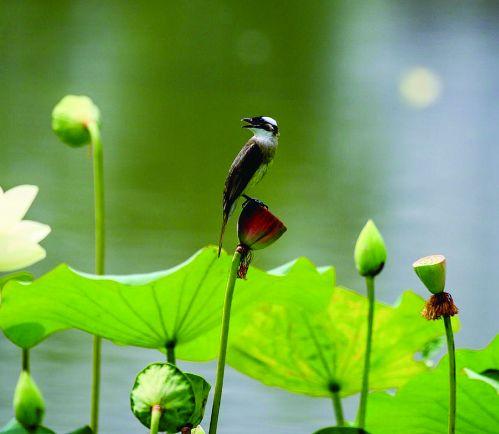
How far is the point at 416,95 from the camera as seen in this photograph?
4504 millimetres

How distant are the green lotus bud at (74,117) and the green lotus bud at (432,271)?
0.34m

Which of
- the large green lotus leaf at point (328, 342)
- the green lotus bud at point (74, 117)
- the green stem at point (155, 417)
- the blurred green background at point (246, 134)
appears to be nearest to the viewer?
the green stem at point (155, 417)

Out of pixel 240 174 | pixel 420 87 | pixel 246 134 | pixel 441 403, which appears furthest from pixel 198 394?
pixel 420 87

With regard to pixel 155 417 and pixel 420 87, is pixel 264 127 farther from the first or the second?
pixel 420 87

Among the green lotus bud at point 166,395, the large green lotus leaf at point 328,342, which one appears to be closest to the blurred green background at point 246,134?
the large green lotus leaf at point 328,342

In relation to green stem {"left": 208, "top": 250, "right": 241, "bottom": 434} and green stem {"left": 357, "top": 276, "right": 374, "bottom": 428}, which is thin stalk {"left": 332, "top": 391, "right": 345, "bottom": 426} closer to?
green stem {"left": 357, "top": 276, "right": 374, "bottom": 428}

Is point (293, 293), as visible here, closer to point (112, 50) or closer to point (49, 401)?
point (49, 401)

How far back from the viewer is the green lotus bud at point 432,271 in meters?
0.54

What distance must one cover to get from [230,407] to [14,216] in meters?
0.97

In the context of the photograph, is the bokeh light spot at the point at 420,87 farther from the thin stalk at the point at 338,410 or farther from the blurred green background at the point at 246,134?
the thin stalk at the point at 338,410

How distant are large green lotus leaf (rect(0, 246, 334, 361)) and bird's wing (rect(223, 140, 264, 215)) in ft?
0.57

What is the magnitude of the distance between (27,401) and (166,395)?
0.56ft

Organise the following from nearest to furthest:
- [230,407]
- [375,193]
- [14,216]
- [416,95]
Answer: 1. [14,216]
2. [230,407]
3. [375,193]
4. [416,95]

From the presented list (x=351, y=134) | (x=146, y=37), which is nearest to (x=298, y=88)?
(x=351, y=134)
